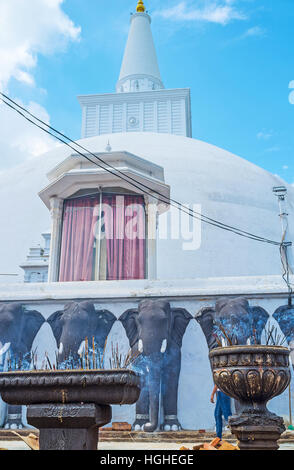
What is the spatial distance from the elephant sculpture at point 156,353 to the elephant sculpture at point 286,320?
4.99 feet

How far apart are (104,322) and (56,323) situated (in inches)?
32.8

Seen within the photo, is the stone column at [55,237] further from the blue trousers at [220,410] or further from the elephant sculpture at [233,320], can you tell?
the blue trousers at [220,410]

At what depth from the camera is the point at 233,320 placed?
848 centimetres

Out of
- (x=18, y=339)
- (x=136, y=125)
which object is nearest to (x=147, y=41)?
(x=136, y=125)

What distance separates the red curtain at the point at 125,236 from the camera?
404 inches

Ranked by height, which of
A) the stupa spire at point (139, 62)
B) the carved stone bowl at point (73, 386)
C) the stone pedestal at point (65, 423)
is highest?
the stupa spire at point (139, 62)

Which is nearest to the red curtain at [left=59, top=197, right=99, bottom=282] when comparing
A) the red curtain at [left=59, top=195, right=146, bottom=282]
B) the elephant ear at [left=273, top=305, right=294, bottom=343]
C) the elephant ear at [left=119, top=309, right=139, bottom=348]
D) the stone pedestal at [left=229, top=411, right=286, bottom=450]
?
the red curtain at [left=59, top=195, right=146, bottom=282]

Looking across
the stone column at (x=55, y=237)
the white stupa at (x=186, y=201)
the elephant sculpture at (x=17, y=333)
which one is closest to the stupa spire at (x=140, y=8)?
the white stupa at (x=186, y=201)

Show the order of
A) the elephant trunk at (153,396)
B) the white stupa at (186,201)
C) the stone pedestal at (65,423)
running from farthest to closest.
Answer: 1. the white stupa at (186,201)
2. the elephant trunk at (153,396)
3. the stone pedestal at (65,423)

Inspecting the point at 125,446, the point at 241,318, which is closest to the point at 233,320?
the point at 241,318

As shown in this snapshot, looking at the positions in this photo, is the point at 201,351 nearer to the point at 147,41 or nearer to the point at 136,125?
the point at 136,125

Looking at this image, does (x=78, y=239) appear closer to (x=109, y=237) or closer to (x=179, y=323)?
(x=109, y=237)

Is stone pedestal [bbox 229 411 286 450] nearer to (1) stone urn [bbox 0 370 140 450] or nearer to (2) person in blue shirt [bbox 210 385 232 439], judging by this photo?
(1) stone urn [bbox 0 370 140 450]
